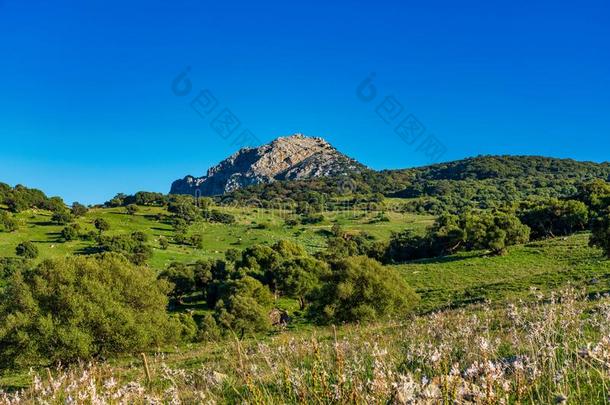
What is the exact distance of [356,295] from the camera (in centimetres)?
3259

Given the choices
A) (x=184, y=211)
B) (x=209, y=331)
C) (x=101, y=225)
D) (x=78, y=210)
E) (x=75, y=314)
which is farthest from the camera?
(x=184, y=211)

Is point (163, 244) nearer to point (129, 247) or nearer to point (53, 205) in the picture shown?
point (129, 247)

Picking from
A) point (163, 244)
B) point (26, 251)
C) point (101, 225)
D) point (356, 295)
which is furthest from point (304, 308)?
point (101, 225)

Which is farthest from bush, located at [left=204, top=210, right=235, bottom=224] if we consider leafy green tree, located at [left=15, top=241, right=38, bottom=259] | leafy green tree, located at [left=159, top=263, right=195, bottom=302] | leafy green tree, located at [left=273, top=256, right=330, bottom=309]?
leafy green tree, located at [left=273, top=256, right=330, bottom=309]

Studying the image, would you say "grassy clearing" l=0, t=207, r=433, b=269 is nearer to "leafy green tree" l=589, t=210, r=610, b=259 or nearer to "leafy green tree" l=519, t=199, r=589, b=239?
"leafy green tree" l=519, t=199, r=589, b=239

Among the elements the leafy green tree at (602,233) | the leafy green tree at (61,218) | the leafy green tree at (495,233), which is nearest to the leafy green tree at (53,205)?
the leafy green tree at (61,218)

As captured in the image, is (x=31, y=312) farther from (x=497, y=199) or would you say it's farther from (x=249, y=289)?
(x=497, y=199)

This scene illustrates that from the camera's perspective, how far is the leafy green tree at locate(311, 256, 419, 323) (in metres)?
31.9

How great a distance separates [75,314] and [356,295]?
59.2 ft

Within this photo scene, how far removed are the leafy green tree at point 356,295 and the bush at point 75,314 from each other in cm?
1129

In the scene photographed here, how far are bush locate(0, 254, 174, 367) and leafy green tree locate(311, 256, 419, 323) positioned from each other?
37.0ft

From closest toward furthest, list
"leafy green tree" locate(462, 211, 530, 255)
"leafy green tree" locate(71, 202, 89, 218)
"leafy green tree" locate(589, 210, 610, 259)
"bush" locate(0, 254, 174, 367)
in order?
1. "bush" locate(0, 254, 174, 367)
2. "leafy green tree" locate(589, 210, 610, 259)
3. "leafy green tree" locate(462, 211, 530, 255)
4. "leafy green tree" locate(71, 202, 89, 218)

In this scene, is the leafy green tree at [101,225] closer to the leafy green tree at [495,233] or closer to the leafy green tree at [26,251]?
the leafy green tree at [26,251]

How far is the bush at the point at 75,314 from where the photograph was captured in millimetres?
24516
